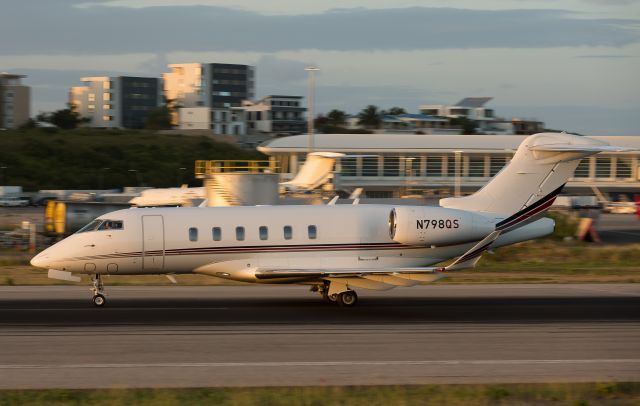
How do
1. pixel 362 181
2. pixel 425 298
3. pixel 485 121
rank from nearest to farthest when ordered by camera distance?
pixel 425 298, pixel 362 181, pixel 485 121

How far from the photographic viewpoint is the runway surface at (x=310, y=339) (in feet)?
44.9

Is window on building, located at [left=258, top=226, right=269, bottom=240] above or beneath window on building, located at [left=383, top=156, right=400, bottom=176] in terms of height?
above

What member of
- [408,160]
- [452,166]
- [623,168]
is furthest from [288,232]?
[623,168]

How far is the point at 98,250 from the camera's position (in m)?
21.2

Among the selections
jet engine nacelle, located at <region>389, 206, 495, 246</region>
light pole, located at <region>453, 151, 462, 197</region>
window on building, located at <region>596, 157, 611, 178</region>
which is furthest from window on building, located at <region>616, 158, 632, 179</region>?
jet engine nacelle, located at <region>389, 206, 495, 246</region>

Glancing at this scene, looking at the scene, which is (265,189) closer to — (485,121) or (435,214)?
(435,214)

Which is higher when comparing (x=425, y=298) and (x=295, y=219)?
(x=295, y=219)

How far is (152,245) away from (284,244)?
3.18 meters

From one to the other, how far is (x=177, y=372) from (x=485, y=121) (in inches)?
6074

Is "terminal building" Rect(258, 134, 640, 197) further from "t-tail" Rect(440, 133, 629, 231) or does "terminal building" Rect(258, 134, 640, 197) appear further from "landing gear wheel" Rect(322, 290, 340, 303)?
"landing gear wheel" Rect(322, 290, 340, 303)

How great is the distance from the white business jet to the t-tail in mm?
Answer: 810

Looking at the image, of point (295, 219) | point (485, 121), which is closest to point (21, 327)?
point (295, 219)

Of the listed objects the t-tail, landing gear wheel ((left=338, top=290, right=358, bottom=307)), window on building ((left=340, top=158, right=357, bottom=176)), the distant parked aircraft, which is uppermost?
the t-tail

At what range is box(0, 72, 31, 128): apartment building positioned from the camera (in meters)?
149
